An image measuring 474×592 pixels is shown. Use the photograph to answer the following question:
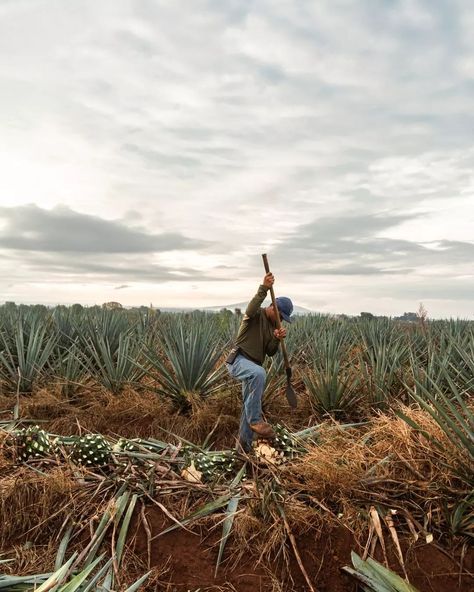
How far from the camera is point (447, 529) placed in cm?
350

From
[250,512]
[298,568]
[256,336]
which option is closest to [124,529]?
[250,512]

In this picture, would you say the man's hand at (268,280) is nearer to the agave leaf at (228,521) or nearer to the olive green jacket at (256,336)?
the olive green jacket at (256,336)

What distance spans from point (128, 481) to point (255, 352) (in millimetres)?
1827

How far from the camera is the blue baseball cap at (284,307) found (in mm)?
5641

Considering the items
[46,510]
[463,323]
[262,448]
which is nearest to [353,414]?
[262,448]

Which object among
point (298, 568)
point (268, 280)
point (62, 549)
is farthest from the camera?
point (268, 280)

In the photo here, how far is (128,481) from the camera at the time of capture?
423cm

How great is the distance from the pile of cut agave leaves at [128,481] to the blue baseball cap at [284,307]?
116cm

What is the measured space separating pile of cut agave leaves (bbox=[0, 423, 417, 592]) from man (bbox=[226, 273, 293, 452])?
0.86 ft

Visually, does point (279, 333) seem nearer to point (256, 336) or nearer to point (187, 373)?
point (256, 336)

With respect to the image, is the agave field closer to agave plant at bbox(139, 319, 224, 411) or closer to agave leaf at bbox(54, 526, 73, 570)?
agave leaf at bbox(54, 526, 73, 570)

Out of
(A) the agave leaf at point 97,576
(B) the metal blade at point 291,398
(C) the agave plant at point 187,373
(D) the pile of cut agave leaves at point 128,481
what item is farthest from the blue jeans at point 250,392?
(A) the agave leaf at point 97,576

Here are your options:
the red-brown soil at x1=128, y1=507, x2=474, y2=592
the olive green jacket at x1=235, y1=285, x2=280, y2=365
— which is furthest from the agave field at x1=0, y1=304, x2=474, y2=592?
the olive green jacket at x1=235, y1=285, x2=280, y2=365

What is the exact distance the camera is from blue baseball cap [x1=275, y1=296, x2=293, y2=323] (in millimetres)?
5641
